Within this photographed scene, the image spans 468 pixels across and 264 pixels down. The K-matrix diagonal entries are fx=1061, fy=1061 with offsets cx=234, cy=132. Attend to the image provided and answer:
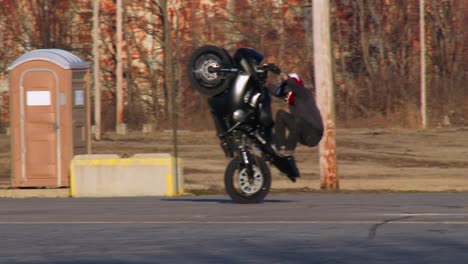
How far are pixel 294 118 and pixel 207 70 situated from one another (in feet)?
4.58

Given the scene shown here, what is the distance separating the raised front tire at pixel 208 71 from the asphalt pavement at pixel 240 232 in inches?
61.3

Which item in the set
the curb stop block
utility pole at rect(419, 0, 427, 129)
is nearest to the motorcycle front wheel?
the curb stop block

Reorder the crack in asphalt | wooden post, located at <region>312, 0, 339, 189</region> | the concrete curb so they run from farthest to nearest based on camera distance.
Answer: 1. wooden post, located at <region>312, 0, 339, 189</region>
2. the concrete curb
3. the crack in asphalt

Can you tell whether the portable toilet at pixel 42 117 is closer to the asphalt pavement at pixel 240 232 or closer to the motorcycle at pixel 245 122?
the asphalt pavement at pixel 240 232

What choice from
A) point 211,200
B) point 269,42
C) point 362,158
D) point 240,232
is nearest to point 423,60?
point 269,42

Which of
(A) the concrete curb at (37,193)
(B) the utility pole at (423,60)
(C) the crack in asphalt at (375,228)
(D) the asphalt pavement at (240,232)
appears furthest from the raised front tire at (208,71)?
(B) the utility pole at (423,60)

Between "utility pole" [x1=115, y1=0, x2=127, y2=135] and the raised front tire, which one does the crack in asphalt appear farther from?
"utility pole" [x1=115, y1=0, x2=127, y2=135]

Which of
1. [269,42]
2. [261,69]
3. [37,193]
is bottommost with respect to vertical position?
[37,193]

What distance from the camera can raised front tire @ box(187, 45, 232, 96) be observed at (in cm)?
1391

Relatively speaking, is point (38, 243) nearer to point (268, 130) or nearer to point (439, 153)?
point (268, 130)

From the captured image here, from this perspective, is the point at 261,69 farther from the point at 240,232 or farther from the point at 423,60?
the point at 423,60

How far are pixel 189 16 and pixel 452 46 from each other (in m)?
10.3

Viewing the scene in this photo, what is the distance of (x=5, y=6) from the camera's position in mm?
41938

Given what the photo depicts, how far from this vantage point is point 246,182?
13.8m
